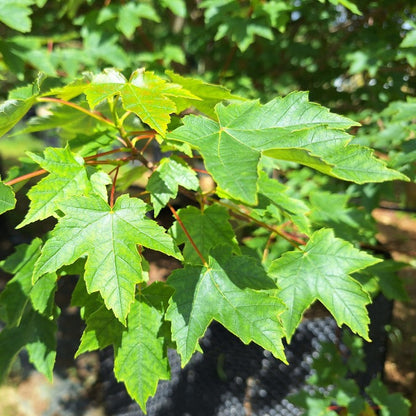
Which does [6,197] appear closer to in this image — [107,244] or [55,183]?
[55,183]

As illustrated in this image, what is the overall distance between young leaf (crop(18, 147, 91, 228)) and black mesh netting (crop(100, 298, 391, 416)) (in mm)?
1583

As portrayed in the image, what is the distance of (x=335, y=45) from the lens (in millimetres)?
2826

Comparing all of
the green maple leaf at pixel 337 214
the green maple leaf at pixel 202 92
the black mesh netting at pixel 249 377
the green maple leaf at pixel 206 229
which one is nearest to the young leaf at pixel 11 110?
the green maple leaf at pixel 202 92

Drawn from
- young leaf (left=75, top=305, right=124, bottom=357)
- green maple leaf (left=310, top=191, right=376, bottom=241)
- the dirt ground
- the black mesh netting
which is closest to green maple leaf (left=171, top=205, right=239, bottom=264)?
young leaf (left=75, top=305, right=124, bottom=357)

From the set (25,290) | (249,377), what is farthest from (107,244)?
(249,377)

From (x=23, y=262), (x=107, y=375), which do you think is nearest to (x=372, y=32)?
(x=23, y=262)

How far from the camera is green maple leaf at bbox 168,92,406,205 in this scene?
0.82 metres

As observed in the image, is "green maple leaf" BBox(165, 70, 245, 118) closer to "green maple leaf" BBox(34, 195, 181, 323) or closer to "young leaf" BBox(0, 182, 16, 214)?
"green maple leaf" BBox(34, 195, 181, 323)

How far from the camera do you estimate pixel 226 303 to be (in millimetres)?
974

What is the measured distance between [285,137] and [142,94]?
1.08 feet

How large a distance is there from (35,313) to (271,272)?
0.74m

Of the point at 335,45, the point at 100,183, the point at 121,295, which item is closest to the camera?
the point at 121,295

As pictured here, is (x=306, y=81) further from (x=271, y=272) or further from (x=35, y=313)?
(x=35, y=313)

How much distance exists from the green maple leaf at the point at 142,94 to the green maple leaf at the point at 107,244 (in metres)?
0.20
